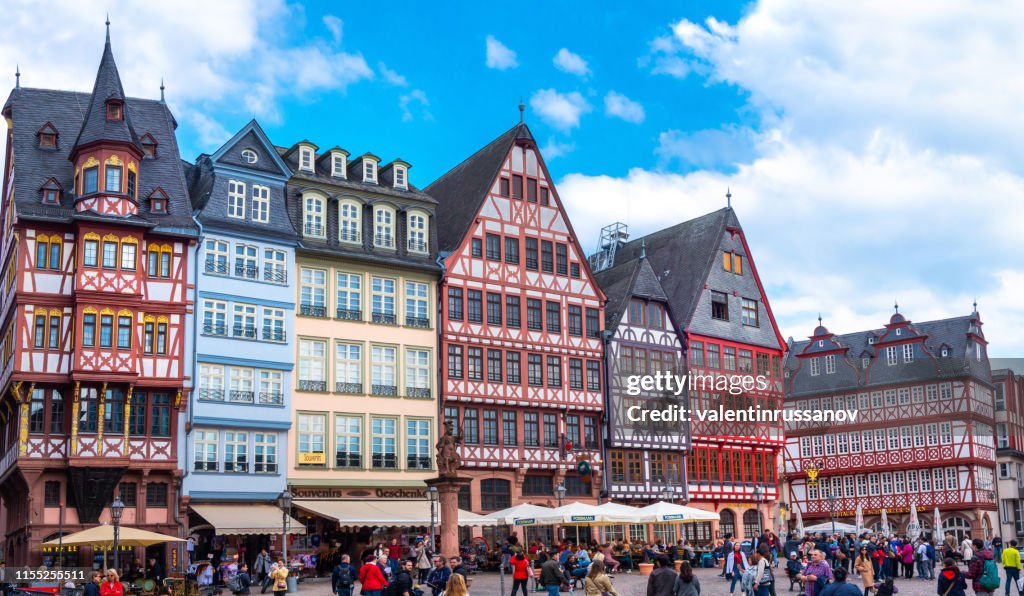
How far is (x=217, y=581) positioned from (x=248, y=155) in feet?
46.1

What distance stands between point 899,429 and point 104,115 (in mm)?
44598

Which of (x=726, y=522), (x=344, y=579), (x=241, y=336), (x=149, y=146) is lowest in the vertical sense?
(x=726, y=522)

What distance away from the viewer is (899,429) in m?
65.1

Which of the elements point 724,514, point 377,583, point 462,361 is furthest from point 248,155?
point 724,514

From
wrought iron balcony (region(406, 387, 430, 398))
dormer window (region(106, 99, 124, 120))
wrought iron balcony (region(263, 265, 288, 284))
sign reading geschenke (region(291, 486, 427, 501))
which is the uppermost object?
dormer window (region(106, 99, 124, 120))

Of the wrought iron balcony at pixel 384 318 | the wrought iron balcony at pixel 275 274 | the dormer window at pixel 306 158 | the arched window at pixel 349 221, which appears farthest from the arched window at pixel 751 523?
the dormer window at pixel 306 158

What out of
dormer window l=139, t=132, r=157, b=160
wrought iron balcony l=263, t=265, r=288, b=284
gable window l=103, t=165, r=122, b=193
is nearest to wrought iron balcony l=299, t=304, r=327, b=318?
wrought iron balcony l=263, t=265, r=288, b=284

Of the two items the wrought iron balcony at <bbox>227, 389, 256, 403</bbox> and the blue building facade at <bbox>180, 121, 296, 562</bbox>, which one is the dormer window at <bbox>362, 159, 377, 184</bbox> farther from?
the wrought iron balcony at <bbox>227, 389, 256, 403</bbox>

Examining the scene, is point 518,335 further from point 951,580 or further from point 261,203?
point 951,580

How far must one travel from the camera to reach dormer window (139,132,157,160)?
130ft

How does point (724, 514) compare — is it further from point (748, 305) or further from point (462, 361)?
point (462, 361)

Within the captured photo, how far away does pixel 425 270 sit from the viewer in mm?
43531

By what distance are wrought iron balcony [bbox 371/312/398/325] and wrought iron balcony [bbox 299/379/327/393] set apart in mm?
2976

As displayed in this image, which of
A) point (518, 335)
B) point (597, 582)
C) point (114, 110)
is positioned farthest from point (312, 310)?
point (597, 582)
